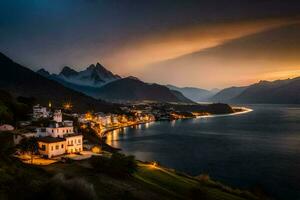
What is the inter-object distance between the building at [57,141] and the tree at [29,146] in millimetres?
635

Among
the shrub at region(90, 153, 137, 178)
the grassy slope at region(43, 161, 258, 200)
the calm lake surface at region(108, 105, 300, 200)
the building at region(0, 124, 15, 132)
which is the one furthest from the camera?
the building at region(0, 124, 15, 132)

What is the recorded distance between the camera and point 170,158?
6050 cm

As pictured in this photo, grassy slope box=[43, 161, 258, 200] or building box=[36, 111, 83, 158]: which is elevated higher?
building box=[36, 111, 83, 158]

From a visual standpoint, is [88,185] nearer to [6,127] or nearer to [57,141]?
[57,141]

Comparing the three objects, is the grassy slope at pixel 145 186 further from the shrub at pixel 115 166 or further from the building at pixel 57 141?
the building at pixel 57 141

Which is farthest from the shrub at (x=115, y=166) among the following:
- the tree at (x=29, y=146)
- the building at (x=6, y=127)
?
the building at (x=6, y=127)

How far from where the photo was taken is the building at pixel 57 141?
3984 cm

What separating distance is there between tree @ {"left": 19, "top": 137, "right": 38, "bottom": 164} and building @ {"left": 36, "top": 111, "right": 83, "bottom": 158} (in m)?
0.64

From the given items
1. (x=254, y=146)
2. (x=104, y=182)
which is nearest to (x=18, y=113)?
(x=104, y=182)

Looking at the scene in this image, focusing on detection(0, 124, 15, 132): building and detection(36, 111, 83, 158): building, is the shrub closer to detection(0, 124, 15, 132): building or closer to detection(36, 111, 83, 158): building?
detection(36, 111, 83, 158): building

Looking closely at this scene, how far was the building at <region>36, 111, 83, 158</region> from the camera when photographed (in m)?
39.8

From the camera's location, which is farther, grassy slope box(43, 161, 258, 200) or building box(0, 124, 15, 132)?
building box(0, 124, 15, 132)

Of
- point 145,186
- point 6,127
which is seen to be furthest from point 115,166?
point 6,127

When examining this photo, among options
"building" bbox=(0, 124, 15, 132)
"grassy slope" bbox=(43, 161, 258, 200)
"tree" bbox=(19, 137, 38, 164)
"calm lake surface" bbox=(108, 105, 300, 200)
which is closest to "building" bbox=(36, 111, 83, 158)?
"tree" bbox=(19, 137, 38, 164)
